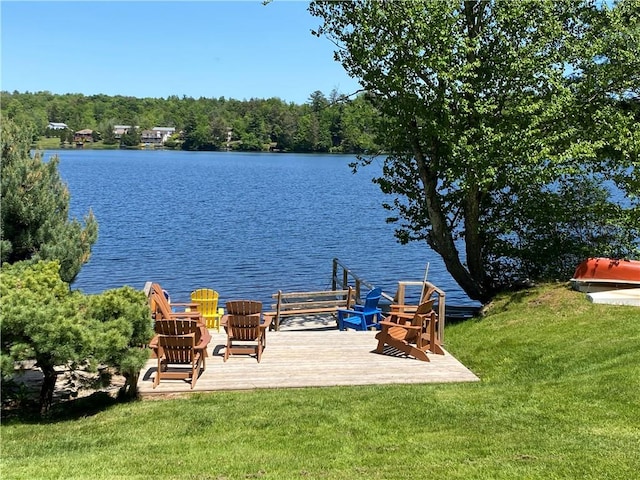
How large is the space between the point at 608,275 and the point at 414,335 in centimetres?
492

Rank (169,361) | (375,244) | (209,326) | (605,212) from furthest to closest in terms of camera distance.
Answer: (375,244)
(605,212)
(209,326)
(169,361)

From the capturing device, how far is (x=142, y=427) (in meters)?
6.98

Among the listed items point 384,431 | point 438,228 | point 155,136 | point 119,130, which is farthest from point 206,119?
point 384,431

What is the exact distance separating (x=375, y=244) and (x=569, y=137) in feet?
57.4

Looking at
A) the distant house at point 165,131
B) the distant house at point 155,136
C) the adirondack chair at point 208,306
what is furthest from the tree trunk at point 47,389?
the distant house at point 165,131

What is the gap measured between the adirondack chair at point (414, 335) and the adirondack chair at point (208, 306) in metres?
4.06

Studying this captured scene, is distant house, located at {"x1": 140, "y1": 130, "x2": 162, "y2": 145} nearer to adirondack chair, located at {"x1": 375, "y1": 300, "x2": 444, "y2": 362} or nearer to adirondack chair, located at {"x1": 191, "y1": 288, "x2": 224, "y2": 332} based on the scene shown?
adirondack chair, located at {"x1": 191, "y1": 288, "x2": 224, "y2": 332}

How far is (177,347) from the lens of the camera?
8859mm

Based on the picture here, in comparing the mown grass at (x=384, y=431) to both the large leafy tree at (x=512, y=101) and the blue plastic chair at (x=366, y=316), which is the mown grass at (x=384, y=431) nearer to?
the blue plastic chair at (x=366, y=316)

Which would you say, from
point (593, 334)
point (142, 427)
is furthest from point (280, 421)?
point (593, 334)

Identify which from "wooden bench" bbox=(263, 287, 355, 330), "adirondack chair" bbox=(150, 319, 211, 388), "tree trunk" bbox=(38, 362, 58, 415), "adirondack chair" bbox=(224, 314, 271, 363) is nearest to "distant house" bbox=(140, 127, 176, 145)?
"wooden bench" bbox=(263, 287, 355, 330)

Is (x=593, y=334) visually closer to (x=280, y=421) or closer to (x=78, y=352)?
(x=280, y=421)

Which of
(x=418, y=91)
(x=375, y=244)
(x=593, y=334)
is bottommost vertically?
(x=375, y=244)

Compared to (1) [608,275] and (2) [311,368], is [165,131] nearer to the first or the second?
(1) [608,275]
